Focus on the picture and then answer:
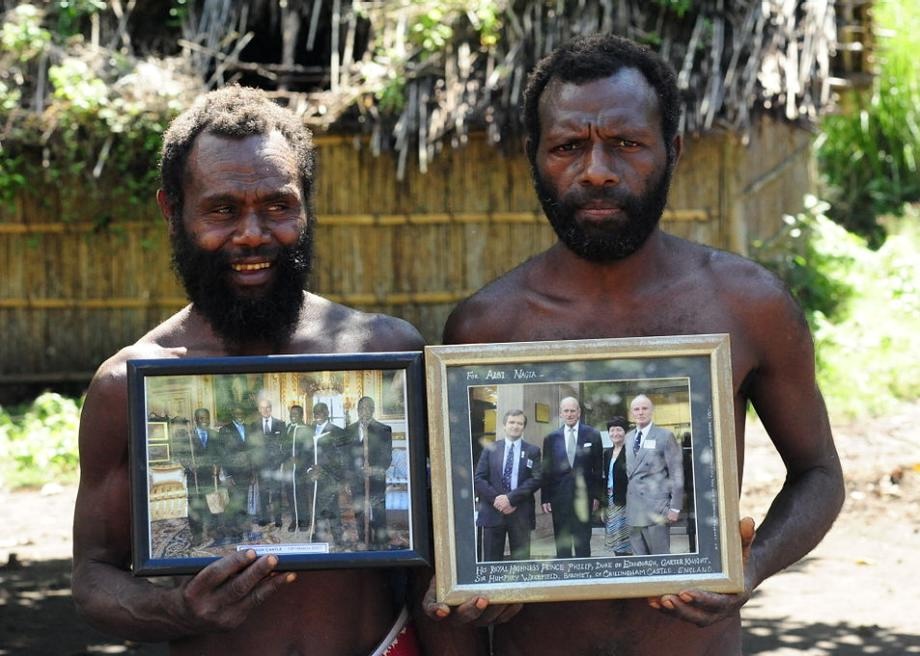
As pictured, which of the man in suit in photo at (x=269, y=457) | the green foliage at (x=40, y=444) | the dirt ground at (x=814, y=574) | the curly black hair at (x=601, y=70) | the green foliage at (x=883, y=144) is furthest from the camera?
the green foliage at (x=883, y=144)

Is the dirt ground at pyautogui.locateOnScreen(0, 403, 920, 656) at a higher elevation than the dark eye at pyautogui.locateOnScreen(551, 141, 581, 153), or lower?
lower

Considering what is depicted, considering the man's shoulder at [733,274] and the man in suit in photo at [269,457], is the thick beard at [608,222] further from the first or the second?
the man in suit in photo at [269,457]

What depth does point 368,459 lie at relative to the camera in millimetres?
2701

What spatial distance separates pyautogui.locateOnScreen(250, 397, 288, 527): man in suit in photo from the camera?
2.68 metres

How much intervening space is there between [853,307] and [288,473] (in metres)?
10.5

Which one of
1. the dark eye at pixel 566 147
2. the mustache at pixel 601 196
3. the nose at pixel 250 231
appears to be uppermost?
the dark eye at pixel 566 147

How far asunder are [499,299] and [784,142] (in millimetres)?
10044

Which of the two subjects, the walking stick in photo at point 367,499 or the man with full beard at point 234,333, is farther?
the man with full beard at point 234,333

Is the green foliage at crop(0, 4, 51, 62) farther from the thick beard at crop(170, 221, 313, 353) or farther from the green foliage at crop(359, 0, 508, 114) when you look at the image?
the thick beard at crop(170, 221, 313, 353)

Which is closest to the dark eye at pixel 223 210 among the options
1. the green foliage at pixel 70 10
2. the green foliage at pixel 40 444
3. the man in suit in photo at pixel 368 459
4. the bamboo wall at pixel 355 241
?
the man in suit in photo at pixel 368 459

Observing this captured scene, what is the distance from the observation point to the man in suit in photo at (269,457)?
268 centimetres

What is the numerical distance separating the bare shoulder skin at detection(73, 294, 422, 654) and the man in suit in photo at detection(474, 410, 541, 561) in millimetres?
418

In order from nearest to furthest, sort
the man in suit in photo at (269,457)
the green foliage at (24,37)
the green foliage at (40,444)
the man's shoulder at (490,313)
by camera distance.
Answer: the man in suit in photo at (269,457) → the man's shoulder at (490,313) → the green foliage at (40,444) → the green foliage at (24,37)

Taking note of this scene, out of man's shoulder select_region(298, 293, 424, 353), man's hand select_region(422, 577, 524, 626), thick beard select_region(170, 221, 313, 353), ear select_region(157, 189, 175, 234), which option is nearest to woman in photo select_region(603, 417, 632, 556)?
man's hand select_region(422, 577, 524, 626)
